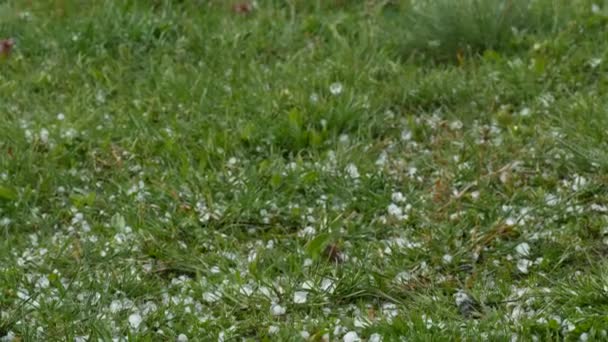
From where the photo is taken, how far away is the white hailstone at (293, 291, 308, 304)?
3883 mm

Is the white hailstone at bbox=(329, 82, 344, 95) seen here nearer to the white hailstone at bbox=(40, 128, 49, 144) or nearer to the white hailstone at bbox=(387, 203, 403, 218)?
the white hailstone at bbox=(387, 203, 403, 218)

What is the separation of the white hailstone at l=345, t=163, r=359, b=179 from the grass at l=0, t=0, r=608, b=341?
1cm

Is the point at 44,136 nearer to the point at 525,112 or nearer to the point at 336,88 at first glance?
the point at 336,88

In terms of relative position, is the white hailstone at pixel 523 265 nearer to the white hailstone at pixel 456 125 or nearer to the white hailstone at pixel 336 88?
the white hailstone at pixel 456 125

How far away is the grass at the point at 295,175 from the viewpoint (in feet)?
12.5

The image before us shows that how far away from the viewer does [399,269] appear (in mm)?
4062

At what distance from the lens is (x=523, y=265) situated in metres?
4.07

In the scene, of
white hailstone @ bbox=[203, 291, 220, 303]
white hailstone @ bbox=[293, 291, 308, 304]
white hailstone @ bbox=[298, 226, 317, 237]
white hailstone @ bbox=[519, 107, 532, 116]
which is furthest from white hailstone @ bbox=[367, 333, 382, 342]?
white hailstone @ bbox=[519, 107, 532, 116]

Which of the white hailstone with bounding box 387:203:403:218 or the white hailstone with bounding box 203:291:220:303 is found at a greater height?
the white hailstone with bounding box 203:291:220:303

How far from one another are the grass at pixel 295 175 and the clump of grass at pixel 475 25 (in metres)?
→ 0.03

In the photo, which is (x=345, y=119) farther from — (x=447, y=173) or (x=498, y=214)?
(x=498, y=214)

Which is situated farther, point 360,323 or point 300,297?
point 300,297

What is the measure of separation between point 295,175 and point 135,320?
4.14ft

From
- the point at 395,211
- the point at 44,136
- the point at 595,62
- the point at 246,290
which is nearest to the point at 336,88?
the point at 395,211
